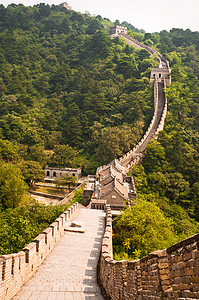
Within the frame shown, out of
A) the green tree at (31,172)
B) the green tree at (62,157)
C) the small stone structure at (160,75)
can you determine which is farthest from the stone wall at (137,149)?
the green tree at (31,172)

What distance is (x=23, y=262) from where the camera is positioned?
859cm

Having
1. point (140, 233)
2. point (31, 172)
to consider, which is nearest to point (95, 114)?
point (31, 172)

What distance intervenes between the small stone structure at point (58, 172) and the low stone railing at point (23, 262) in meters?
34.3

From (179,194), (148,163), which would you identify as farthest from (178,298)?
(148,163)

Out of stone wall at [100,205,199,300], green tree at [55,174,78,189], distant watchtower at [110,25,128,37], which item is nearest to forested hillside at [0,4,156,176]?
green tree at [55,174,78,189]

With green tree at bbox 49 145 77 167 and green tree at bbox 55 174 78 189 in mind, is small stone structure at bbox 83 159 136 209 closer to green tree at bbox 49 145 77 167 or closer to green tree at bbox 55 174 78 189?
green tree at bbox 55 174 78 189

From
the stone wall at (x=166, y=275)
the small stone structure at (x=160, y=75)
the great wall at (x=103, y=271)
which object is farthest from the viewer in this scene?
the small stone structure at (x=160, y=75)

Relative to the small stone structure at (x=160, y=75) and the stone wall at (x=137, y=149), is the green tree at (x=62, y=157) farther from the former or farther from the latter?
the small stone structure at (x=160, y=75)

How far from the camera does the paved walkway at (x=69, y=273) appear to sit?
787 cm

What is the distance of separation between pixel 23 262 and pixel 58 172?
40294 mm

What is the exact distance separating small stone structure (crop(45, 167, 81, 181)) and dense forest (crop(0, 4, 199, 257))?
1.98m

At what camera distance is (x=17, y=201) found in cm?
3080

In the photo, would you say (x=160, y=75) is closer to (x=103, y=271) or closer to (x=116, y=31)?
(x=116, y=31)

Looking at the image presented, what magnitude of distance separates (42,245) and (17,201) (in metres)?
22.0
